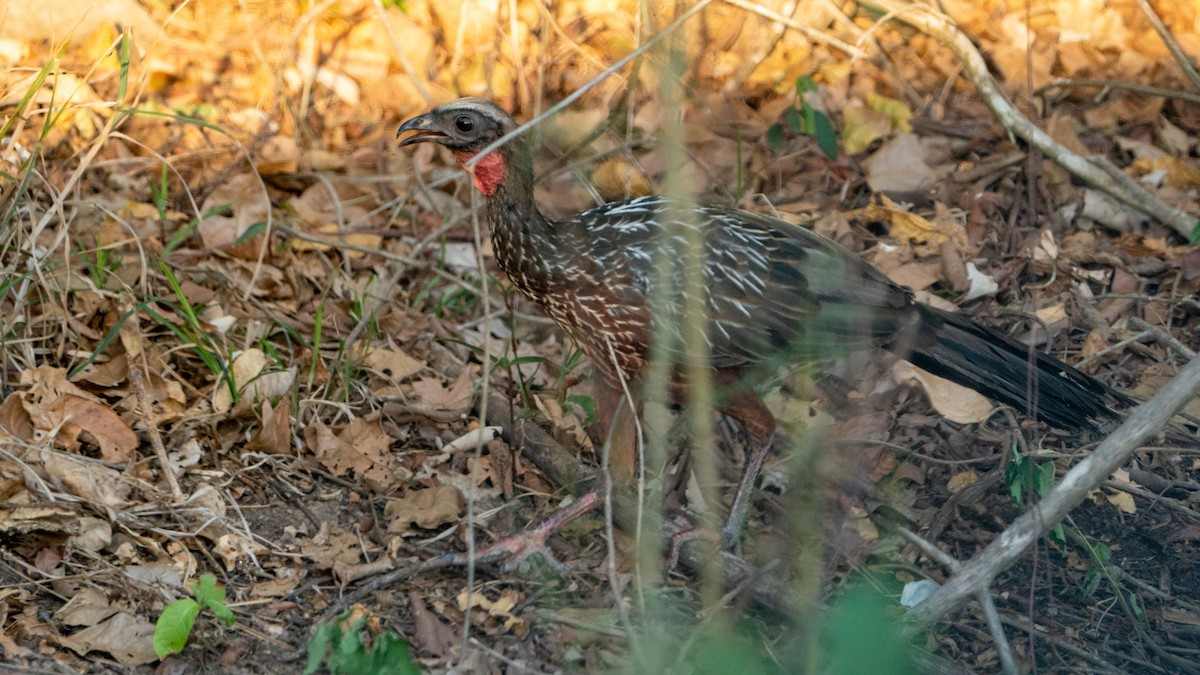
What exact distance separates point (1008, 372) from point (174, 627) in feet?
8.88

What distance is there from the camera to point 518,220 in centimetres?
424

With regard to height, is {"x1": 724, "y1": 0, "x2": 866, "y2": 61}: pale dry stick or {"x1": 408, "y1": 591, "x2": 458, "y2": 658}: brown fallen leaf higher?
{"x1": 724, "y1": 0, "x2": 866, "y2": 61}: pale dry stick

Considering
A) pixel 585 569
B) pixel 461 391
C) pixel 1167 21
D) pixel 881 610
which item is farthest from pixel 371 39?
pixel 881 610

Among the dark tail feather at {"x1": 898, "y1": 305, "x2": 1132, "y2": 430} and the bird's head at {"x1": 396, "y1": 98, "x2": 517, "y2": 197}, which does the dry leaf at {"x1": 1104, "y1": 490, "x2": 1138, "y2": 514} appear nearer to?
the dark tail feather at {"x1": 898, "y1": 305, "x2": 1132, "y2": 430}

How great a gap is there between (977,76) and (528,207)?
2.45m

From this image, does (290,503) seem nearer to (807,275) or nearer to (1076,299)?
(807,275)

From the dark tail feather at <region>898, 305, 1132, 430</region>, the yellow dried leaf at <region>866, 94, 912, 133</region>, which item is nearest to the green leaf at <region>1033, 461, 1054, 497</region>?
the dark tail feather at <region>898, 305, 1132, 430</region>

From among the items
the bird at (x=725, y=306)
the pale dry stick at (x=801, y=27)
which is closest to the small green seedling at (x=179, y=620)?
the bird at (x=725, y=306)

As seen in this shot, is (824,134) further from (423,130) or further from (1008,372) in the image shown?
(423,130)

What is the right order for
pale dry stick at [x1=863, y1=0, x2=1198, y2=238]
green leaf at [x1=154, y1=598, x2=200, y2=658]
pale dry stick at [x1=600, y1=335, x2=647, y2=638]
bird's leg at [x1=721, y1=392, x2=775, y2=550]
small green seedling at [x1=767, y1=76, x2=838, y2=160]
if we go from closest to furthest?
pale dry stick at [x1=600, y1=335, x2=647, y2=638] → green leaf at [x1=154, y1=598, x2=200, y2=658] → bird's leg at [x1=721, y1=392, x2=775, y2=550] → pale dry stick at [x1=863, y1=0, x2=1198, y2=238] → small green seedling at [x1=767, y1=76, x2=838, y2=160]

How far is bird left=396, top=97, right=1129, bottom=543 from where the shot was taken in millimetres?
4070

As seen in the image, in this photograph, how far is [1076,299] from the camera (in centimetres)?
498

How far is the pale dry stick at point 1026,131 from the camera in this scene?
530cm

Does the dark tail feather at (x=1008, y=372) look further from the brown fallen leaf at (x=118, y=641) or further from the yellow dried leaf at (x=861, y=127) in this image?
the brown fallen leaf at (x=118, y=641)
